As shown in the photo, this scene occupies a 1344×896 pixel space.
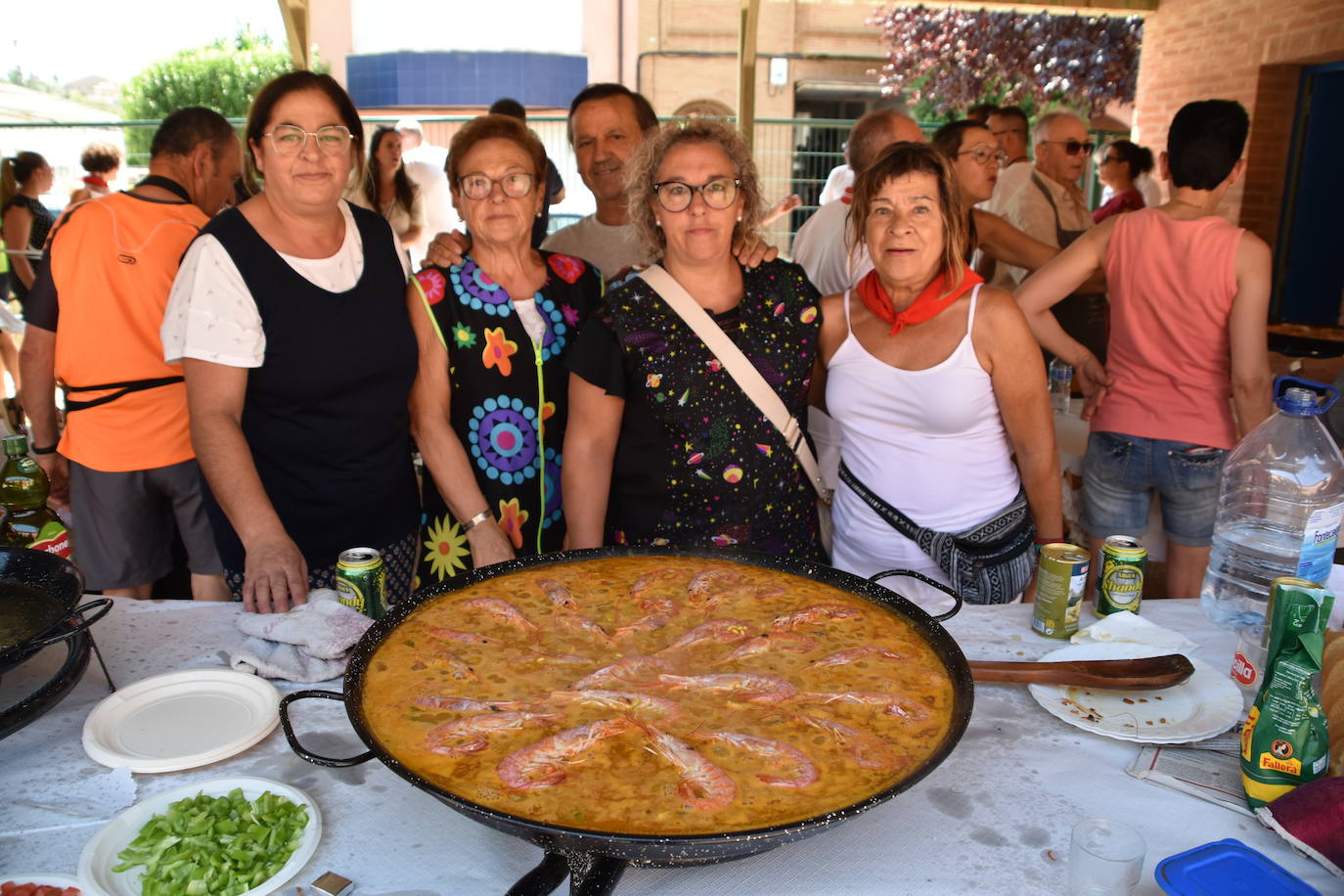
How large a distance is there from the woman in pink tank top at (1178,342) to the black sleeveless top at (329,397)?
214cm

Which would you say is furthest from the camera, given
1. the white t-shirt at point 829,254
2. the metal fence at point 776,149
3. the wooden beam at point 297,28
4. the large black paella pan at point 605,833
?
the metal fence at point 776,149

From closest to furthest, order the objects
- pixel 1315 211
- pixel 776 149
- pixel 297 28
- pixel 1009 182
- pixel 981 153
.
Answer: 1. pixel 981 153
2. pixel 1009 182
3. pixel 297 28
4. pixel 1315 211
5. pixel 776 149

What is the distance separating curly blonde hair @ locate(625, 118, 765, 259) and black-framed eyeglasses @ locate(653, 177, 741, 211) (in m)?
0.09

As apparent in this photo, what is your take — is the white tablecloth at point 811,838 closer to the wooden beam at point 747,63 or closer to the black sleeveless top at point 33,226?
the wooden beam at point 747,63

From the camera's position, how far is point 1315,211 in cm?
863

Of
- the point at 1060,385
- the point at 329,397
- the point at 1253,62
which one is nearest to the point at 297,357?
the point at 329,397

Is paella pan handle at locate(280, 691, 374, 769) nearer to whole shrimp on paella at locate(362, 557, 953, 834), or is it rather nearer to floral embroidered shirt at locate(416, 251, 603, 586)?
whole shrimp on paella at locate(362, 557, 953, 834)

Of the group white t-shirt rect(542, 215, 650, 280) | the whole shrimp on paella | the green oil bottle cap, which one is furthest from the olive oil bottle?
white t-shirt rect(542, 215, 650, 280)

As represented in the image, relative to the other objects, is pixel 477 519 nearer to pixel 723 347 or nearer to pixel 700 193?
pixel 723 347

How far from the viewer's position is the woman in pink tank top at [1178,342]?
305cm

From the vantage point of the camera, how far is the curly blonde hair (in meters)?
2.51

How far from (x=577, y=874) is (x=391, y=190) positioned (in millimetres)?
6082

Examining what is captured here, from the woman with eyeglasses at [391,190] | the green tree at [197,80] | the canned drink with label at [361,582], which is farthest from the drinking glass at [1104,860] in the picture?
the green tree at [197,80]

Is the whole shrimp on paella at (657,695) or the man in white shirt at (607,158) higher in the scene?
the man in white shirt at (607,158)
